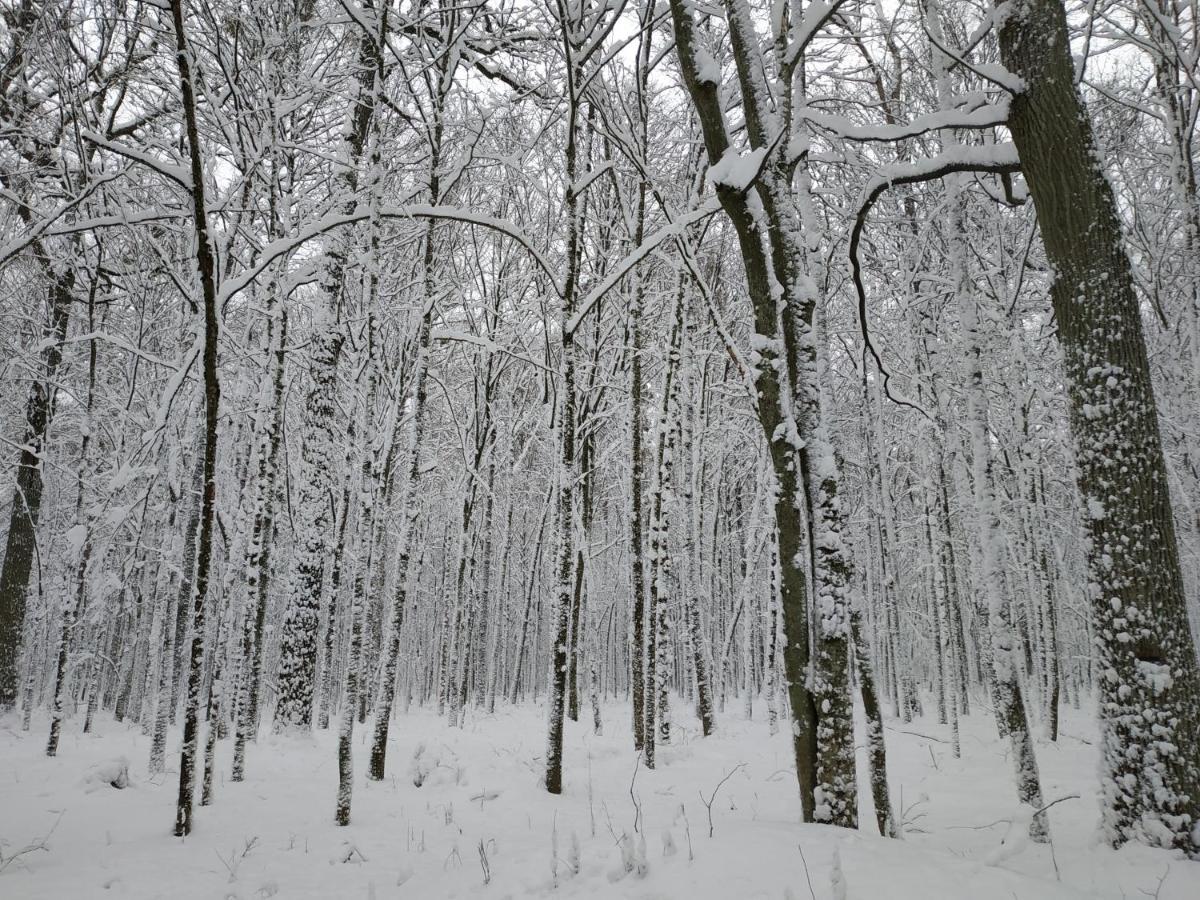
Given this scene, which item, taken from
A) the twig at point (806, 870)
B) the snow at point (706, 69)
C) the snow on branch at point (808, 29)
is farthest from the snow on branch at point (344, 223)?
the twig at point (806, 870)

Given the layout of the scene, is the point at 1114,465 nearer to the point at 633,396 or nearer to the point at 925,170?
the point at 925,170

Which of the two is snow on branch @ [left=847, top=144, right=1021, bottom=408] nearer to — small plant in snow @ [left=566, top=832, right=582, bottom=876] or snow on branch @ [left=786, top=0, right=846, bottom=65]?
snow on branch @ [left=786, top=0, right=846, bottom=65]

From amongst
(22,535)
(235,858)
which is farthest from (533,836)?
(22,535)

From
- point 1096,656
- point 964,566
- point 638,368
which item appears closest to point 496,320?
point 638,368

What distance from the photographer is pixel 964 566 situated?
17.7 meters

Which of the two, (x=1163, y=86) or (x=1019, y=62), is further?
(x=1163, y=86)

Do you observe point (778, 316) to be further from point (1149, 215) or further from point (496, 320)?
point (1149, 215)

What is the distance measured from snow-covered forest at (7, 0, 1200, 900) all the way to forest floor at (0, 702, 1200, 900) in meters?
0.04

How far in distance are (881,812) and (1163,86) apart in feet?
26.3

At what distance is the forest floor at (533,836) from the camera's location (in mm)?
2906

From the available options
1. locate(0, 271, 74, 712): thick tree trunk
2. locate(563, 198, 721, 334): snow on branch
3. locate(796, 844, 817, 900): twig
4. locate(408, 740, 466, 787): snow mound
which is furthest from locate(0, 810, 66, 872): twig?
locate(0, 271, 74, 712): thick tree trunk

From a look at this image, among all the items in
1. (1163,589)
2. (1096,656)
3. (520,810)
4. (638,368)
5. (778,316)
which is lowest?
(520,810)

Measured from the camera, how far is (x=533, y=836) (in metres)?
4.55

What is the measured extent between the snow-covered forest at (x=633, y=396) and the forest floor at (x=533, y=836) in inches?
1.7
